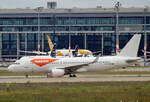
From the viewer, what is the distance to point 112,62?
6869 cm

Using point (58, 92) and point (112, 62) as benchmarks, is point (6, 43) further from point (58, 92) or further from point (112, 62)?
point (58, 92)

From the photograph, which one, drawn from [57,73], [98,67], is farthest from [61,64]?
[98,67]

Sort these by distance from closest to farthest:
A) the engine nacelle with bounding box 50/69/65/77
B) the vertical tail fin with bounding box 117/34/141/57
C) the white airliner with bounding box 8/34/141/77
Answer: the engine nacelle with bounding box 50/69/65/77
the white airliner with bounding box 8/34/141/77
the vertical tail fin with bounding box 117/34/141/57

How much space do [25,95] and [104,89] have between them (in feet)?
28.4

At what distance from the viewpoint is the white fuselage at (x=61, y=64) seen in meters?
67.4

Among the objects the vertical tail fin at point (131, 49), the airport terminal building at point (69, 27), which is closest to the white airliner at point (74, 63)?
the vertical tail fin at point (131, 49)

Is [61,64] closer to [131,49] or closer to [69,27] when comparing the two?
[131,49]

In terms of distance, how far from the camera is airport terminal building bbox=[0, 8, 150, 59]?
154m

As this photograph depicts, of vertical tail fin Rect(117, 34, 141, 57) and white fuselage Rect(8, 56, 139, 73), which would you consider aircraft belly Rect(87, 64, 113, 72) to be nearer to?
white fuselage Rect(8, 56, 139, 73)

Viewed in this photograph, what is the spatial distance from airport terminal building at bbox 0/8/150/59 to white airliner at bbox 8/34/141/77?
3280 inches

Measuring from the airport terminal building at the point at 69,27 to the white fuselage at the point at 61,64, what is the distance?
83.3 meters

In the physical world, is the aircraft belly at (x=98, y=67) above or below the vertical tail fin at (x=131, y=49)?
below

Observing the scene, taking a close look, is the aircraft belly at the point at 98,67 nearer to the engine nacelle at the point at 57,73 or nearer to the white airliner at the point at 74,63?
the white airliner at the point at 74,63

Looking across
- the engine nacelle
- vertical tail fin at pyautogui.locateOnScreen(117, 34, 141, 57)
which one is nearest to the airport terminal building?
vertical tail fin at pyautogui.locateOnScreen(117, 34, 141, 57)
